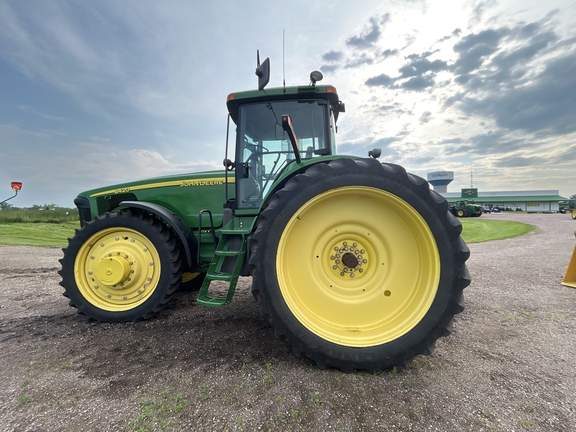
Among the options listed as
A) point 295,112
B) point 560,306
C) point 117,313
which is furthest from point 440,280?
point 117,313

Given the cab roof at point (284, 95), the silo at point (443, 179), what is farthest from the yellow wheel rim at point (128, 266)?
the silo at point (443, 179)

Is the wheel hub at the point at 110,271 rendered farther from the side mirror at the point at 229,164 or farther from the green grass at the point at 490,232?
the green grass at the point at 490,232

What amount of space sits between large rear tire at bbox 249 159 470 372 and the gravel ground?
228 mm

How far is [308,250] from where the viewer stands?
7.04 ft

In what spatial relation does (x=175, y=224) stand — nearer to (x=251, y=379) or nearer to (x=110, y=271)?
(x=110, y=271)

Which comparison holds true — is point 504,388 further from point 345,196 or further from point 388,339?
point 345,196

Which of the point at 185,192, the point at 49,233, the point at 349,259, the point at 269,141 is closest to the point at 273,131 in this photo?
the point at 269,141

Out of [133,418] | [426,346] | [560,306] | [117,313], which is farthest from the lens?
[560,306]

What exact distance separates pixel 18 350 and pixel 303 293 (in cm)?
234

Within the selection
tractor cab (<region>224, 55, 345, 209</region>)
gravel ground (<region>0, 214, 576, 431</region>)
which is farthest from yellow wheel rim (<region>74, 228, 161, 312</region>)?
tractor cab (<region>224, 55, 345, 209</region>)

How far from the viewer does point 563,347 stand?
2227mm

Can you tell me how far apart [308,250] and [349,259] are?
320 mm

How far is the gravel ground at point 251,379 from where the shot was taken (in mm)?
1461

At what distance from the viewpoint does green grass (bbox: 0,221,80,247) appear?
983 centimetres
